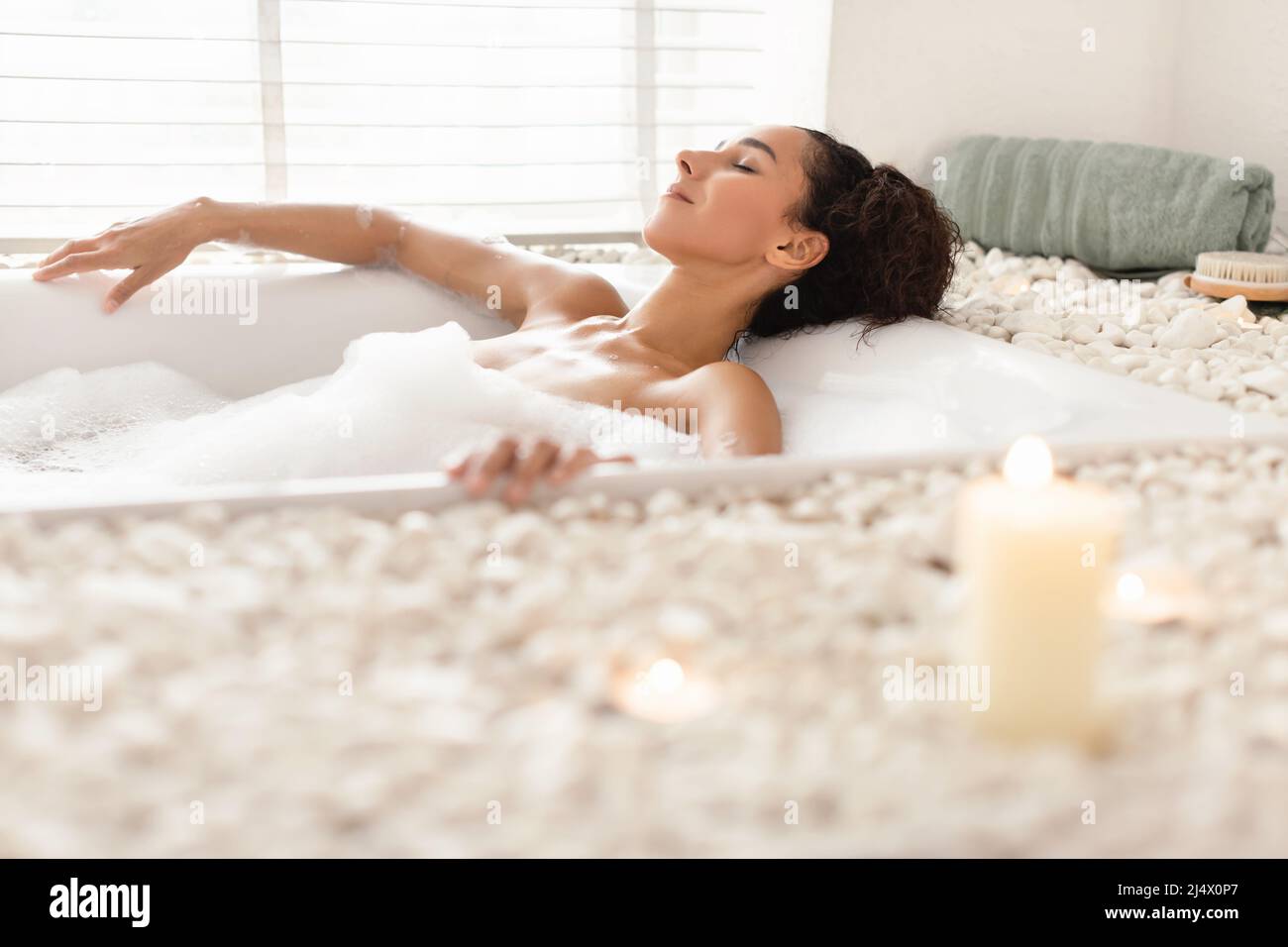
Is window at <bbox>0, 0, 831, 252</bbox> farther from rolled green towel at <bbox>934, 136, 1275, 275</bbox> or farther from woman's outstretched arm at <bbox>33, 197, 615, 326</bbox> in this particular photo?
woman's outstretched arm at <bbox>33, 197, 615, 326</bbox>

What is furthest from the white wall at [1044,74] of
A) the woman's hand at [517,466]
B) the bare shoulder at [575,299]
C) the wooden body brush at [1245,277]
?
the woman's hand at [517,466]

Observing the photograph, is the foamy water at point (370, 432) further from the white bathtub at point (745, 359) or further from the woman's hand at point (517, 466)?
the woman's hand at point (517, 466)

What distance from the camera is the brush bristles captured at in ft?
7.57

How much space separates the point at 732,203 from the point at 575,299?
0.37m

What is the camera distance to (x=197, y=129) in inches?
130

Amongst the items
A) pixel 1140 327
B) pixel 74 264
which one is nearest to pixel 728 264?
pixel 1140 327

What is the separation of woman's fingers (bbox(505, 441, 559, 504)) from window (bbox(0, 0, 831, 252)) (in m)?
2.25

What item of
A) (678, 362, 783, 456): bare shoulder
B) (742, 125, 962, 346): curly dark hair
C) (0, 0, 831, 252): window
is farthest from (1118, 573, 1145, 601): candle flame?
(0, 0, 831, 252): window

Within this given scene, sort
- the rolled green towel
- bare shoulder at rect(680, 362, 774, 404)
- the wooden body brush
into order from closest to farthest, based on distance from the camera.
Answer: bare shoulder at rect(680, 362, 774, 404) < the wooden body brush < the rolled green towel

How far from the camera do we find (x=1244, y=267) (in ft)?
7.60

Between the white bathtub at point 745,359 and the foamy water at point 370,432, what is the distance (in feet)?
0.24

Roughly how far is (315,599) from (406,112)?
105 inches
